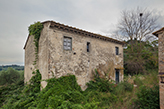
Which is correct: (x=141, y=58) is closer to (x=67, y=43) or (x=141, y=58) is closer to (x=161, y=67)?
(x=161, y=67)

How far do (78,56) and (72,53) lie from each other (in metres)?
0.64

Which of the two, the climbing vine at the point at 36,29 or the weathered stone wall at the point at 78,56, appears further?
the climbing vine at the point at 36,29

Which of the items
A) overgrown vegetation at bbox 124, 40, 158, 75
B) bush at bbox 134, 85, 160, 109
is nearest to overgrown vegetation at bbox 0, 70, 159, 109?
bush at bbox 134, 85, 160, 109

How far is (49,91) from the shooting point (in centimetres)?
538

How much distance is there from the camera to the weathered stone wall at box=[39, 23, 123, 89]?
6.55 metres

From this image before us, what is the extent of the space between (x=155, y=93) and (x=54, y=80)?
6.38 meters

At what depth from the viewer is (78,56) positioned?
7.80 metres

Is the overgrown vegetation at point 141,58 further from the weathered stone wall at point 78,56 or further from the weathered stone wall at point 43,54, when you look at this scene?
the weathered stone wall at point 43,54

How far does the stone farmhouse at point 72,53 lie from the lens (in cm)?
653

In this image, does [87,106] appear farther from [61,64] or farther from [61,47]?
[61,47]

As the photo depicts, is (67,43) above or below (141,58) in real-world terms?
above

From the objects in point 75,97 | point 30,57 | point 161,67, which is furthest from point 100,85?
point 30,57

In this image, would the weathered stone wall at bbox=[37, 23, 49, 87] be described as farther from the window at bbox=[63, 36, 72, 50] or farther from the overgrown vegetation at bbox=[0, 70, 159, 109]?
the window at bbox=[63, 36, 72, 50]

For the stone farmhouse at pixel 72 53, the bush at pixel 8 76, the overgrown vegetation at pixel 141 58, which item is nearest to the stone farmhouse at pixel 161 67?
the stone farmhouse at pixel 72 53
